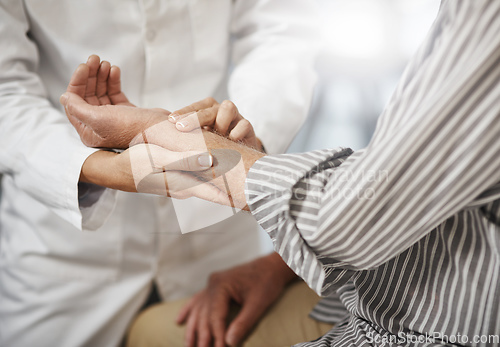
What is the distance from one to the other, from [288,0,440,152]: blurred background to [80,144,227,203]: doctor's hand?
19 centimetres

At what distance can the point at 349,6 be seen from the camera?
0.77 metres

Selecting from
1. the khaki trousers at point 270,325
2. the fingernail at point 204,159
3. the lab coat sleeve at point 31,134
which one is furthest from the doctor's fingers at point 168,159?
the khaki trousers at point 270,325

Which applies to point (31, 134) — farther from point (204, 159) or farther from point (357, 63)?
point (357, 63)

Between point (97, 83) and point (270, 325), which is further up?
point (97, 83)

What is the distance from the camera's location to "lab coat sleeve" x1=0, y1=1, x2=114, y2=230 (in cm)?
49

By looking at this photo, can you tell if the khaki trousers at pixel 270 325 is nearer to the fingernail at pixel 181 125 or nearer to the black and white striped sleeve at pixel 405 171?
the black and white striped sleeve at pixel 405 171

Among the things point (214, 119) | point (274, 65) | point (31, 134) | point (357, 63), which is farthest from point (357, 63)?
point (31, 134)

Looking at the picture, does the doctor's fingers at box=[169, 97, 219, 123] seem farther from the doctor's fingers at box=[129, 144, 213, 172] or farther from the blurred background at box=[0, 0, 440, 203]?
the blurred background at box=[0, 0, 440, 203]

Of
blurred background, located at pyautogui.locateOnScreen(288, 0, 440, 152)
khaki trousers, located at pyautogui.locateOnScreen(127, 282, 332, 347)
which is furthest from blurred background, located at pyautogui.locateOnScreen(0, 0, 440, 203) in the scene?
khaki trousers, located at pyautogui.locateOnScreen(127, 282, 332, 347)

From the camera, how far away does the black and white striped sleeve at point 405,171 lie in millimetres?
304

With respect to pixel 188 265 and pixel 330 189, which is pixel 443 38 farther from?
pixel 188 265

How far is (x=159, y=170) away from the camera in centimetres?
41

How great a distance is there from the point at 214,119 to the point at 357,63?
44cm

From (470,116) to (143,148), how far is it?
301mm
